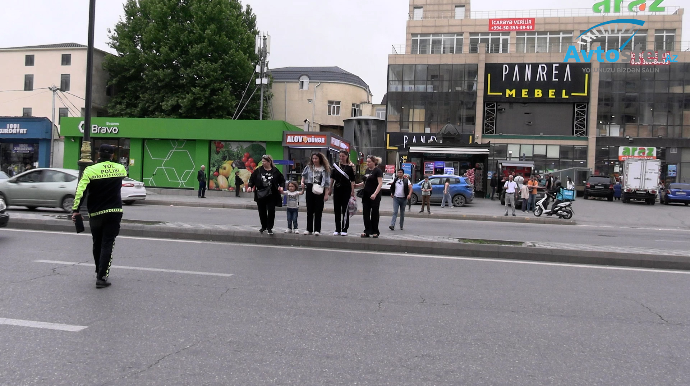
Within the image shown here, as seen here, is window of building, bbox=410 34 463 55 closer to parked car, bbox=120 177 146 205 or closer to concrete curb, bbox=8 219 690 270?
parked car, bbox=120 177 146 205

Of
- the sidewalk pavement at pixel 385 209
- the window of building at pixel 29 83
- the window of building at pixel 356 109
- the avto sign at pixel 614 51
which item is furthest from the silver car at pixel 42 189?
the avto sign at pixel 614 51

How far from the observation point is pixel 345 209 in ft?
35.3

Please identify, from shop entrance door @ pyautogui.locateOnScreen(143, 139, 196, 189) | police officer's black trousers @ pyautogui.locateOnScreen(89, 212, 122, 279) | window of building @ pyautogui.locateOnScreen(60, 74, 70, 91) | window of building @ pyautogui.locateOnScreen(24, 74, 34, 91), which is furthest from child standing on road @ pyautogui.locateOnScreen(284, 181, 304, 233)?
window of building @ pyautogui.locateOnScreen(24, 74, 34, 91)

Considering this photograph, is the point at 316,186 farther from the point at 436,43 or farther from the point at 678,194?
the point at 436,43

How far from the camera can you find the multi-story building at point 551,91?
143 feet

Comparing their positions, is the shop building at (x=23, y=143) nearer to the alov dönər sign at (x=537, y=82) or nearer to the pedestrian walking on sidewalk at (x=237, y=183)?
the pedestrian walking on sidewalk at (x=237, y=183)

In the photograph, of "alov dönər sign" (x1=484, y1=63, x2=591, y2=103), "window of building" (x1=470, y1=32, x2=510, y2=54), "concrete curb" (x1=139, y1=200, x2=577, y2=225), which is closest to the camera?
"concrete curb" (x1=139, y1=200, x2=577, y2=225)

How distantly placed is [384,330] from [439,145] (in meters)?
28.5

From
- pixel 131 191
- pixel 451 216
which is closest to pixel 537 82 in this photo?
pixel 451 216

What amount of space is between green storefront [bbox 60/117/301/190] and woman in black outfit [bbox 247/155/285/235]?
16.4m

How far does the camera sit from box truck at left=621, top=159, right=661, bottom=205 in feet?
104

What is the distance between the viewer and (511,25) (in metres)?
50.1

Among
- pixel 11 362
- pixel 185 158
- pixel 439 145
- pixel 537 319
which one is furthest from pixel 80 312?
pixel 439 145

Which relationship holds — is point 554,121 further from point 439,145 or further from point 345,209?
point 345,209
